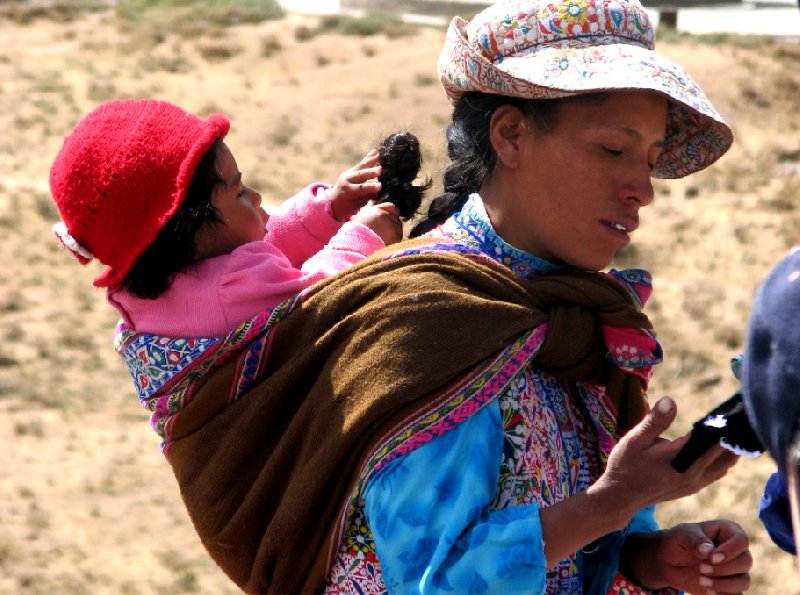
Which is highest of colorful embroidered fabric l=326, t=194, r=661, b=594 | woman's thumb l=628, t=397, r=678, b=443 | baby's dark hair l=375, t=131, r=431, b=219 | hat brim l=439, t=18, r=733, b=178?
hat brim l=439, t=18, r=733, b=178

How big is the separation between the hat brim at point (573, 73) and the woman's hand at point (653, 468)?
0.58 metres

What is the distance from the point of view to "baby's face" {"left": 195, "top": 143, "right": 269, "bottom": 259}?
2.43 metres

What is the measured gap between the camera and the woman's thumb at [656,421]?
79.0 inches

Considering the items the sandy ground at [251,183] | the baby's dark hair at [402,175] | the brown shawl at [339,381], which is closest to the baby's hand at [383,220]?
the baby's dark hair at [402,175]

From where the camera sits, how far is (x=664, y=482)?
2045mm

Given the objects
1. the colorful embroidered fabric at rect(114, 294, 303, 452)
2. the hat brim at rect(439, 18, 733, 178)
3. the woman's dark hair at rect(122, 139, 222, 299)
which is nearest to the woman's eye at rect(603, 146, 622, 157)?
the hat brim at rect(439, 18, 733, 178)

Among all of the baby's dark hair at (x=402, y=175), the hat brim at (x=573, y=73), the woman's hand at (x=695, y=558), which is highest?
the hat brim at (x=573, y=73)

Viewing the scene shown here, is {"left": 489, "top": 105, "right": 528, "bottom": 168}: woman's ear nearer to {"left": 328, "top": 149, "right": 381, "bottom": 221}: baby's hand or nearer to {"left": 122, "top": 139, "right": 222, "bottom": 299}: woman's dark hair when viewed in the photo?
{"left": 328, "top": 149, "right": 381, "bottom": 221}: baby's hand

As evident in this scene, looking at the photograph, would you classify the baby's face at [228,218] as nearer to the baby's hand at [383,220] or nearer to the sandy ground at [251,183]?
the baby's hand at [383,220]

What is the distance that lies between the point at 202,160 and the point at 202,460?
0.59 meters

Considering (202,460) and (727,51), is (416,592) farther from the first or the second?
(727,51)

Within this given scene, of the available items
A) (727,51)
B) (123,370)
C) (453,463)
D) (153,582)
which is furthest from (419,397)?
(727,51)

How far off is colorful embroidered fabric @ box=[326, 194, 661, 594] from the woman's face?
0.07 m

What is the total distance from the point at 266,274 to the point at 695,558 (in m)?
0.97
